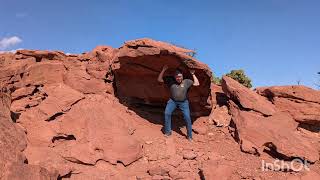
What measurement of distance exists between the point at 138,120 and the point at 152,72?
3.76 ft

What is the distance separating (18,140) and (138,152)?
2238mm

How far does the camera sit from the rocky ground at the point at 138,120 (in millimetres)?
6461

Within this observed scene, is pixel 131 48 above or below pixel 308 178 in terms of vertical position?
above

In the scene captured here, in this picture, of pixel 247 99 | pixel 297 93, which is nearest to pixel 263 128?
pixel 247 99

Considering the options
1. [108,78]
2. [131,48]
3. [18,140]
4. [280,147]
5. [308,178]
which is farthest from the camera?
[108,78]

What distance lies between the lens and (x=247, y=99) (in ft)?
27.1

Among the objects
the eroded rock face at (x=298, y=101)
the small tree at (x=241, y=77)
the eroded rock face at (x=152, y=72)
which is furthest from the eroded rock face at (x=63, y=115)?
the small tree at (x=241, y=77)

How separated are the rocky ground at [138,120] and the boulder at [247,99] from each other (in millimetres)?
24

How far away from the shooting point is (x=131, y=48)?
26.1 ft

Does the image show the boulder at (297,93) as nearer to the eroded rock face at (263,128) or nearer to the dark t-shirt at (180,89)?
the eroded rock face at (263,128)

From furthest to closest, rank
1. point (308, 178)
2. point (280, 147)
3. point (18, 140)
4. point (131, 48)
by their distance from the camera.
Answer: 1. point (131, 48)
2. point (280, 147)
3. point (308, 178)
4. point (18, 140)

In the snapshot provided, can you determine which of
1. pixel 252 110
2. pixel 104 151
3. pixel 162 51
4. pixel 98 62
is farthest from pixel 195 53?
pixel 104 151

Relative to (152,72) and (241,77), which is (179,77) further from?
(241,77)

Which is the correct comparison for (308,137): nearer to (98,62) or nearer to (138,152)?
(138,152)
